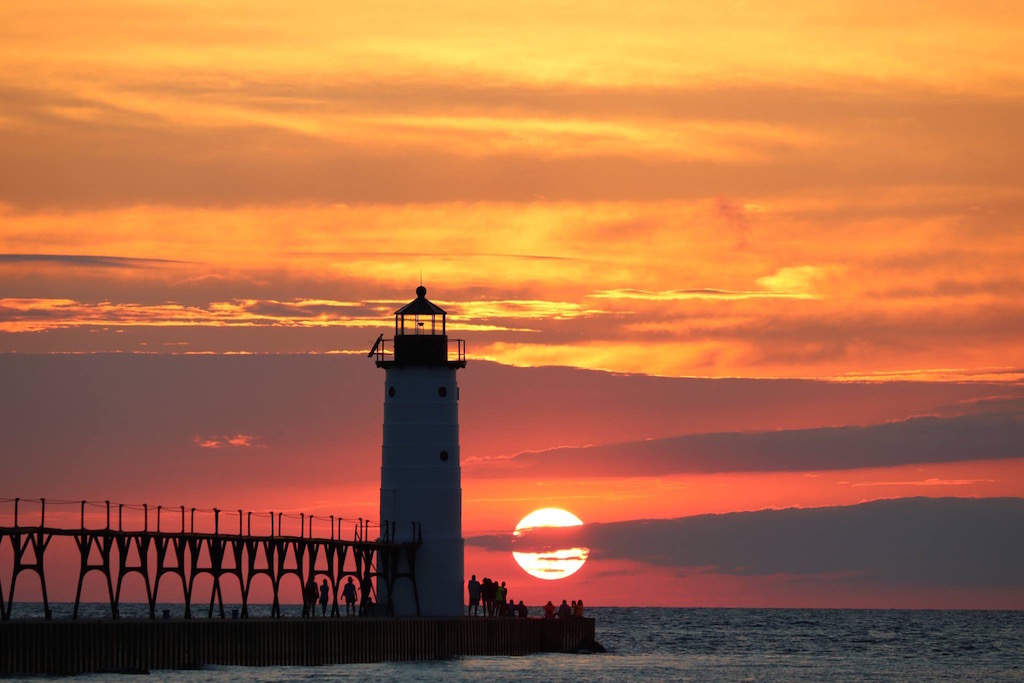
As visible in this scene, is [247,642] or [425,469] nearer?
[247,642]

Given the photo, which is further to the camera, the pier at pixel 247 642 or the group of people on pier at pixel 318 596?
the group of people on pier at pixel 318 596

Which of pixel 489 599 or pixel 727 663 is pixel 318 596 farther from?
pixel 727 663

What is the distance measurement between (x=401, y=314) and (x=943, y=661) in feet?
115

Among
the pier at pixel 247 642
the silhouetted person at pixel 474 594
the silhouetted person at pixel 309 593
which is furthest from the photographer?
the silhouetted person at pixel 474 594

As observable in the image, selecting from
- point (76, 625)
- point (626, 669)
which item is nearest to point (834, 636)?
point (626, 669)

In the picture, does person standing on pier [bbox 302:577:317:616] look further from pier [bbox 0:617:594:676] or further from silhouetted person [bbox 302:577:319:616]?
pier [bbox 0:617:594:676]

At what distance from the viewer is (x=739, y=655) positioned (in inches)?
3209

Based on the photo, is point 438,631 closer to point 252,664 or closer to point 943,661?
point 252,664

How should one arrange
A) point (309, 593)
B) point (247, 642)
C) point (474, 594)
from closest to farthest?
point (247, 642), point (309, 593), point (474, 594)

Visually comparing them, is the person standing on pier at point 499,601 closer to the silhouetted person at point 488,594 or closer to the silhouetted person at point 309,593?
the silhouetted person at point 488,594

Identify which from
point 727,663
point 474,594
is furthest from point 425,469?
point 727,663

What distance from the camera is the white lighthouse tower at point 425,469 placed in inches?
2438

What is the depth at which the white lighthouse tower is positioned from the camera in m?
61.9

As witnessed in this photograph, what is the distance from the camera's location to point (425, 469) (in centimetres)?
6184
